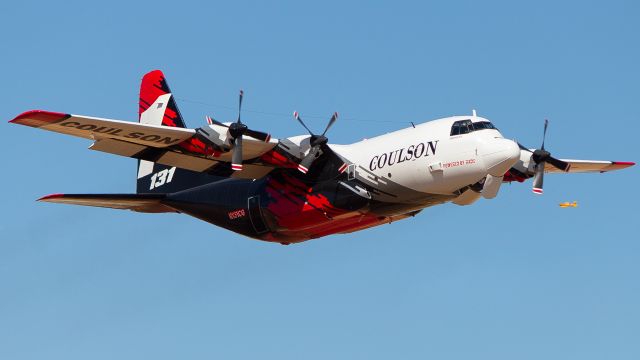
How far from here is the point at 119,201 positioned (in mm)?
36969

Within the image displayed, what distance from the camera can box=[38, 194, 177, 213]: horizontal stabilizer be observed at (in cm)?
3569

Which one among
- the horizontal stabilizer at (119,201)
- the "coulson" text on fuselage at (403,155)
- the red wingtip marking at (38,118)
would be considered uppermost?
the red wingtip marking at (38,118)

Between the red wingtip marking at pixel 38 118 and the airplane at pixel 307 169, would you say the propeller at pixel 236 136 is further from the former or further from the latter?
the red wingtip marking at pixel 38 118

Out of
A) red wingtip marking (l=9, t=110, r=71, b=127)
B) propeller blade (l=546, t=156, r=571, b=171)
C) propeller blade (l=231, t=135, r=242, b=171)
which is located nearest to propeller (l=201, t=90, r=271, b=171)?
propeller blade (l=231, t=135, r=242, b=171)

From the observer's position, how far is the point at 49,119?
30.7 m

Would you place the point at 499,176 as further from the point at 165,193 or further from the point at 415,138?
the point at 165,193

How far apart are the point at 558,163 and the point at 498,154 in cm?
586

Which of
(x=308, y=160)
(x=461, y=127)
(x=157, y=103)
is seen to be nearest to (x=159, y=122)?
(x=157, y=103)

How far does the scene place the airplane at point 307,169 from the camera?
32.5 metres

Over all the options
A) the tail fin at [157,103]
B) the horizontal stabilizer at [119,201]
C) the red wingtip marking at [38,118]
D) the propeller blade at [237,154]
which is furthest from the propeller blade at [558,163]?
the red wingtip marking at [38,118]

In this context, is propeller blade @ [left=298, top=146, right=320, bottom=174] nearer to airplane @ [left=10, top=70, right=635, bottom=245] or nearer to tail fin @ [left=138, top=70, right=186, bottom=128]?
airplane @ [left=10, top=70, right=635, bottom=245]

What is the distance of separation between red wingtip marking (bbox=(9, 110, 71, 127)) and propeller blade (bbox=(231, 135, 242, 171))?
5061 mm

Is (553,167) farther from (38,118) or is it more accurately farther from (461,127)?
(38,118)

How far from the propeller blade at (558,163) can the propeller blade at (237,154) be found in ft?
32.9
